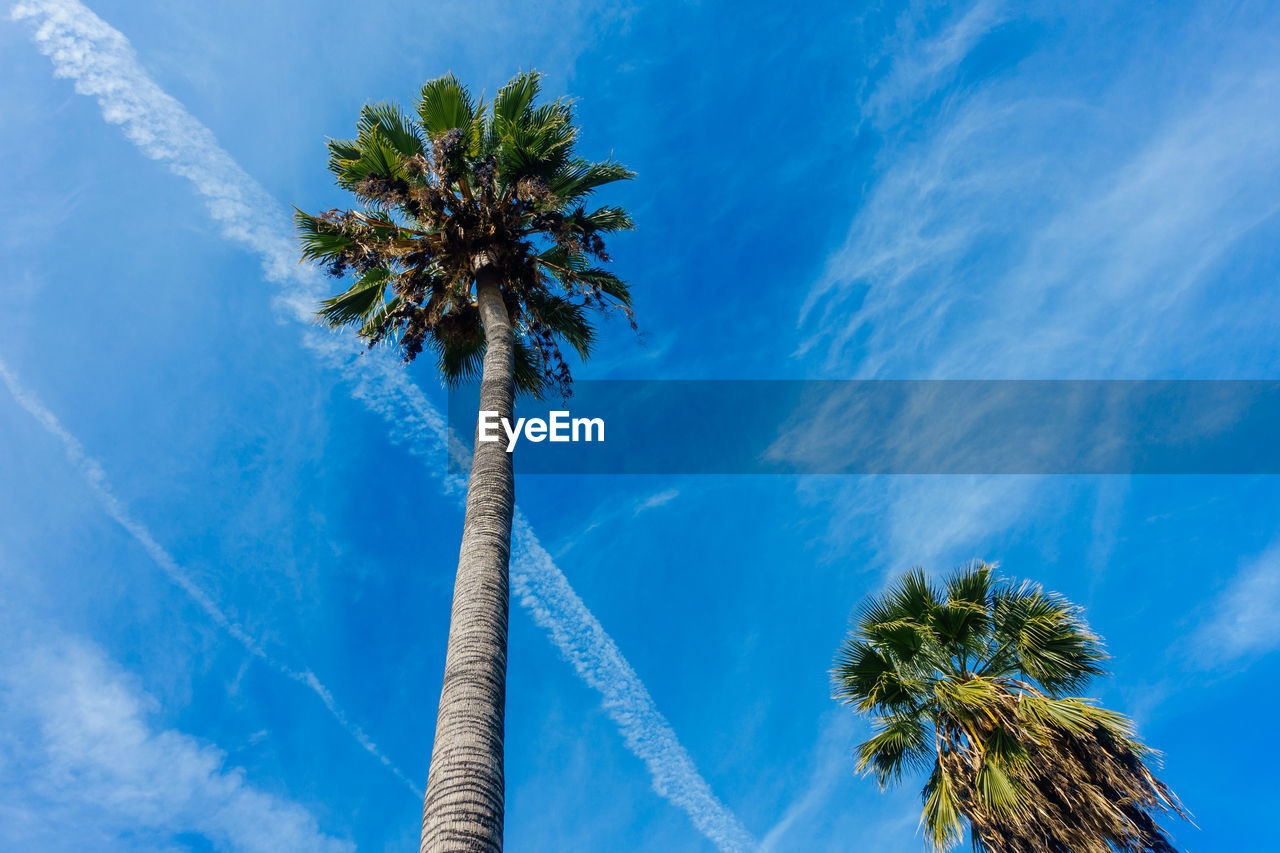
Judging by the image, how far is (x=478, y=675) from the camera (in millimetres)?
5277

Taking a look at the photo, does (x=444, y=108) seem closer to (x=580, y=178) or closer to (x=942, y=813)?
(x=580, y=178)

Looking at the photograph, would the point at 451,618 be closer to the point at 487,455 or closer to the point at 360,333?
the point at 487,455

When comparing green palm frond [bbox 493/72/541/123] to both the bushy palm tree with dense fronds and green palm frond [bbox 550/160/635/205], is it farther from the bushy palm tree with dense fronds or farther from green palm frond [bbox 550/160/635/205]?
the bushy palm tree with dense fronds

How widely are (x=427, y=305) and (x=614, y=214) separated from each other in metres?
3.59

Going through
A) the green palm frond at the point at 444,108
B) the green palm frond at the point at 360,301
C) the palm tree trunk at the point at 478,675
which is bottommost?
the palm tree trunk at the point at 478,675

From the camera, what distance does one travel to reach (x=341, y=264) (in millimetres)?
9992

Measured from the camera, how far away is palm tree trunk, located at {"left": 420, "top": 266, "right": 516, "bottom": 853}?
423 cm

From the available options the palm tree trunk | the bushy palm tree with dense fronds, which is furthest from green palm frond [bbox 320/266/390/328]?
the bushy palm tree with dense fronds

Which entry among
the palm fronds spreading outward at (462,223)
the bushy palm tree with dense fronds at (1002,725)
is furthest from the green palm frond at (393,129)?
the bushy palm tree with dense fronds at (1002,725)

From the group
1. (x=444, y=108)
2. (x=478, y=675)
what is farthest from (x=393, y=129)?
(x=478, y=675)

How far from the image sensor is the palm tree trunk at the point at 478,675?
13.9 feet

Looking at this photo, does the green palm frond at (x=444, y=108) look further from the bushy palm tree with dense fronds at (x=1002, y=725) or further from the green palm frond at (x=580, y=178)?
the bushy palm tree with dense fronds at (x=1002, y=725)

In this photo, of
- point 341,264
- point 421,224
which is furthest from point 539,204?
point 341,264

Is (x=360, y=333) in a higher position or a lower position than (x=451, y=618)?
higher
